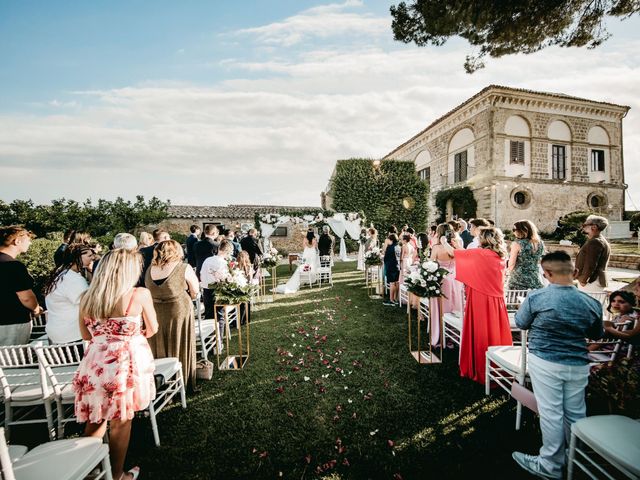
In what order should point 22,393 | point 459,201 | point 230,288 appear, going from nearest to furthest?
point 22,393 → point 230,288 → point 459,201

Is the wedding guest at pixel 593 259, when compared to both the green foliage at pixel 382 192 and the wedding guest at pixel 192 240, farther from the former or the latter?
the green foliage at pixel 382 192

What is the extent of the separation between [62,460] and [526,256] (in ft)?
18.0

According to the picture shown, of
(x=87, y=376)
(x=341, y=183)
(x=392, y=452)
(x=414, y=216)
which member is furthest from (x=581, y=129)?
(x=87, y=376)

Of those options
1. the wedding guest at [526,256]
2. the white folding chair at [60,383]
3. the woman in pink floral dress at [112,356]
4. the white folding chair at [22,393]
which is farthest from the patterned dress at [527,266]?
the white folding chair at [22,393]

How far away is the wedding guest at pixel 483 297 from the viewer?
11.3 feet

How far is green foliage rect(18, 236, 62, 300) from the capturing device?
18.4 feet

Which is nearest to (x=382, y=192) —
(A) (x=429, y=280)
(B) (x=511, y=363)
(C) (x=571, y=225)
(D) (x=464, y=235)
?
(C) (x=571, y=225)

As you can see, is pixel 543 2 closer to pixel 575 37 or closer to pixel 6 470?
pixel 575 37

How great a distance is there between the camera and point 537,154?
1823 cm

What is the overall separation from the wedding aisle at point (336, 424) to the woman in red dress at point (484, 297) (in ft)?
1.47

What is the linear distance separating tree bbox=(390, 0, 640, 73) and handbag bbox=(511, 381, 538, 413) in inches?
176

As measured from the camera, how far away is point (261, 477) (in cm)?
232

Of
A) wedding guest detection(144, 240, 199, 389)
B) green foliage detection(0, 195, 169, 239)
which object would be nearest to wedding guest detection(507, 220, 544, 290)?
wedding guest detection(144, 240, 199, 389)

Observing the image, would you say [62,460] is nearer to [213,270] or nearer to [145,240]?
[213,270]
